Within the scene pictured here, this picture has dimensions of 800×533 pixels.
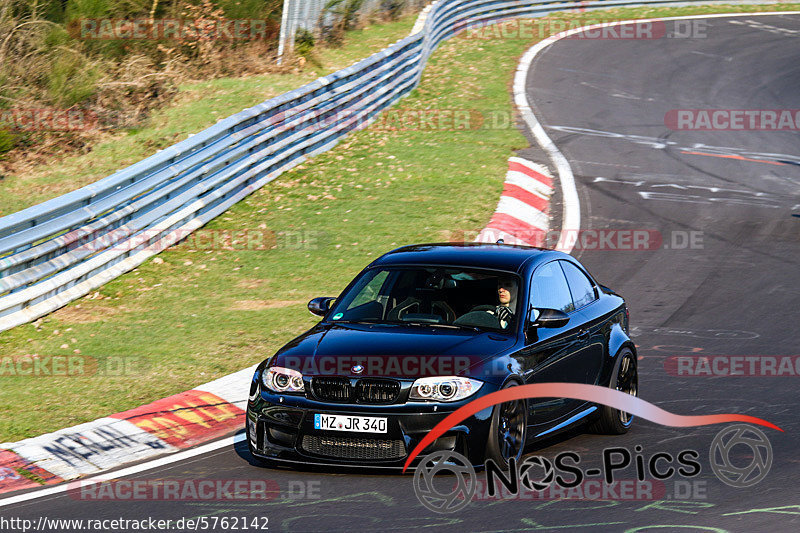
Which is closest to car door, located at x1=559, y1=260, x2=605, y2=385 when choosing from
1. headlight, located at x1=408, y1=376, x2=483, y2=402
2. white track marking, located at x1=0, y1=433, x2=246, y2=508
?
headlight, located at x1=408, y1=376, x2=483, y2=402

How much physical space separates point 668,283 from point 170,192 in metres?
6.25

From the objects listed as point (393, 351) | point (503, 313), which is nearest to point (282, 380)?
point (393, 351)

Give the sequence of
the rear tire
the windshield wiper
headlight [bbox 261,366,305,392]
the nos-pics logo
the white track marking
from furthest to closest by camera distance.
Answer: the rear tire → the windshield wiper → headlight [bbox 261,366,305,392] → the white track marking → the nos-pics logo

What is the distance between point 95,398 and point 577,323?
13.3 feet

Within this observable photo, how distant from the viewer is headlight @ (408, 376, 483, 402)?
7008mm

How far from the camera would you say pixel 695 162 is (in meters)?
19.2

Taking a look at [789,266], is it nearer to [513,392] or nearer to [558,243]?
[558,243]

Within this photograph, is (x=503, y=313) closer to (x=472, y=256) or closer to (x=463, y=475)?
(x=472, y=256)

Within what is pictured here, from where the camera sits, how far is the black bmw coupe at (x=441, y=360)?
700cm

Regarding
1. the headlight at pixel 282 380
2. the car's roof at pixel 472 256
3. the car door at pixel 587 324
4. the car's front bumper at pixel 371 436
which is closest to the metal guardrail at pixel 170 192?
the car's roof at pixel 472 256

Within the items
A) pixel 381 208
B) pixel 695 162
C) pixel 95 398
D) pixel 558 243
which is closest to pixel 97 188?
pixel 95 398

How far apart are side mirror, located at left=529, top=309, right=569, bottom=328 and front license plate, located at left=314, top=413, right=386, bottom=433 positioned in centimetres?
151

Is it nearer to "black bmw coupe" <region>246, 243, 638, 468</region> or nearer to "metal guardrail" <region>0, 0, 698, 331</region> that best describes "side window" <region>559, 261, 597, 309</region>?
"black bmw coupe" <region>246, 243, 638, 468</region>

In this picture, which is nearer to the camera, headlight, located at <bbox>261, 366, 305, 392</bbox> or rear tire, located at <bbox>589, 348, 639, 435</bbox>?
headlight, located at <bbox>261, 366, 305, 392</bbox>
